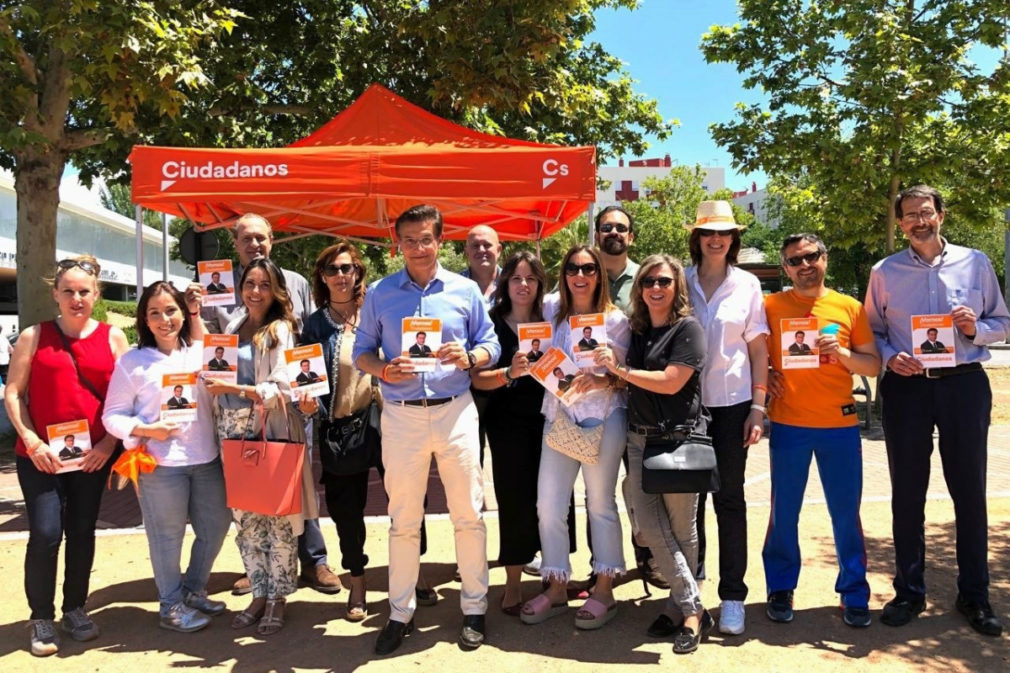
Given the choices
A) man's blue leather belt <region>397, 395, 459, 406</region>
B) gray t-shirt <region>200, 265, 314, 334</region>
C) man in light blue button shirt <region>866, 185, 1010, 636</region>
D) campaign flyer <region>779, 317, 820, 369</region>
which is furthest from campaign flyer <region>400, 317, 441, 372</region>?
man in light blue button shirt <region>866, 185, 1010, 636</region>

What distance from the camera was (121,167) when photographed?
31.6ft

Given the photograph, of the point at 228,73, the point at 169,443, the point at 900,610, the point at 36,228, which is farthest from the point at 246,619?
the point at 228,73

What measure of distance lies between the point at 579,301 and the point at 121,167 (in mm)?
8307

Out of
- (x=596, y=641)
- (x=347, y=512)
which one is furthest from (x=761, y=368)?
(x=347, y=512)

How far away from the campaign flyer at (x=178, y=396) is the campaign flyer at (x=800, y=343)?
307 centimetres

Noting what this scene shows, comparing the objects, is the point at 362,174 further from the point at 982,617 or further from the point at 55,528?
the point at 982,617

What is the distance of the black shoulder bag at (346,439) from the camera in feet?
12.9

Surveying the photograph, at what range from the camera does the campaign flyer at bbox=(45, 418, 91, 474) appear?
3.61 meters

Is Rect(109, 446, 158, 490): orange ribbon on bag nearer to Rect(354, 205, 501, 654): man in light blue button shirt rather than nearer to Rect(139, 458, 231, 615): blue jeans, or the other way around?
Rect(139, 458, 231, 615): blue jeans

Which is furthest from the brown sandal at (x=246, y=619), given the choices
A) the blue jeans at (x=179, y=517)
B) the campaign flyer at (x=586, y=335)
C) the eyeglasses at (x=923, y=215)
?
the eyeglasses at (x=923, y=215)

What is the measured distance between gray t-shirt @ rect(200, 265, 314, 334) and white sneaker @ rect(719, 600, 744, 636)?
2759 millimetres

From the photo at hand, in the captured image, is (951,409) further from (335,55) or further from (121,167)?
(121,167)

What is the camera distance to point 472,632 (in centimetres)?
369

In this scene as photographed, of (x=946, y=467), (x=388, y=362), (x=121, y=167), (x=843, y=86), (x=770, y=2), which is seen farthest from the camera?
(x=770, y=2)
